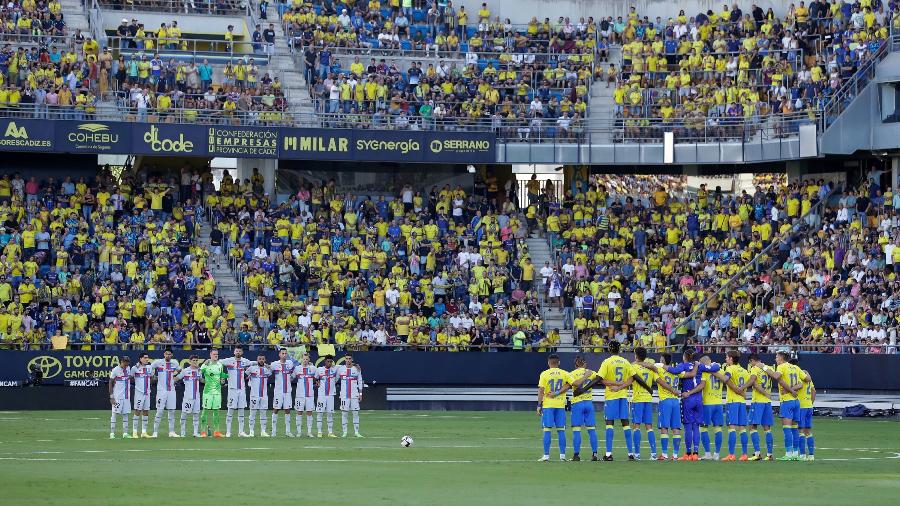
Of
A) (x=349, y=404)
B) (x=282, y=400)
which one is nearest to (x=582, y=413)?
(x=349, y=404)

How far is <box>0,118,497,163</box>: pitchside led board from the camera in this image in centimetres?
5134

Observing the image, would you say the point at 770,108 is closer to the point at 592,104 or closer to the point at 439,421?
the point at 592,104

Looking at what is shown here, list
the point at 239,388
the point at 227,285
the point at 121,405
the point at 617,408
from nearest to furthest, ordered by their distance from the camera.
A: the point at 617,408, the point at 121,405, the point at 239,388, the point at 227,285

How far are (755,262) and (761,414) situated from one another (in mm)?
24761

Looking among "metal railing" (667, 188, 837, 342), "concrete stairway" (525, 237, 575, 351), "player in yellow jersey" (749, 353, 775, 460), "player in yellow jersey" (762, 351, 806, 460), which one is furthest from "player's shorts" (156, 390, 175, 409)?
"metal railing" (667, 188, 837, 342)

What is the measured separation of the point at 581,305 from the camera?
5078 centimetres

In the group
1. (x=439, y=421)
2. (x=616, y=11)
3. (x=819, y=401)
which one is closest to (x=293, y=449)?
(x=439, y=421)

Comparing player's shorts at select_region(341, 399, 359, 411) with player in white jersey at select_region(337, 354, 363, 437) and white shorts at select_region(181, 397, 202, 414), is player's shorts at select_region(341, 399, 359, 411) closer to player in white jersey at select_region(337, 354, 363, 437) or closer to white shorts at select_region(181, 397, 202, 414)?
player in white jersey at select_region(337, 354, 363, 437)

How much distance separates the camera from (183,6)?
58344 millimetres

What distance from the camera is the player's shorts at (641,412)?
85.0 ft

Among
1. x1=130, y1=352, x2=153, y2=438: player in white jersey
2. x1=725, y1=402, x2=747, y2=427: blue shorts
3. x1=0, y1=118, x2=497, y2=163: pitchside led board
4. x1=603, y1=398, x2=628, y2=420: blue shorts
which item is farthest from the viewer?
x1=0, y1=118, x2=497, y2=163: pitchside led board

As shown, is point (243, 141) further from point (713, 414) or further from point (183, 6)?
point (713, 414)

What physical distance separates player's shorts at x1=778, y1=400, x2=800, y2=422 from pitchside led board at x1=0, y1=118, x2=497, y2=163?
1167 inches

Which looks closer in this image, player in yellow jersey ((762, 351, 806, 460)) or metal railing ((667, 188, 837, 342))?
player in yellow jersey ((762, 351, 806, 460))
